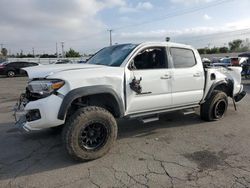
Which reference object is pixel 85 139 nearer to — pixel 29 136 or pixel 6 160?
pixel 6 160

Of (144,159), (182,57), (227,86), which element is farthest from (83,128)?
(227,86)

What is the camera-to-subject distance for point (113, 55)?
5008mm

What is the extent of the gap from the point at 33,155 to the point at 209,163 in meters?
2.99

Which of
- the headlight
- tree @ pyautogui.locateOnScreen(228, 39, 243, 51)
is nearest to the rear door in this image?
the headlight

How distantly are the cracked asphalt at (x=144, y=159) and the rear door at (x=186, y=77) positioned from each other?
2.52 ft

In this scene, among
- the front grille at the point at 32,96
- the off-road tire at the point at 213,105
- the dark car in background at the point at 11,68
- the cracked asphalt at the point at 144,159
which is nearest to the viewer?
the cracked asphalt at the point at 144,159

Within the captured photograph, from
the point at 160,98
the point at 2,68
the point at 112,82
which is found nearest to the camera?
the point at 112,82

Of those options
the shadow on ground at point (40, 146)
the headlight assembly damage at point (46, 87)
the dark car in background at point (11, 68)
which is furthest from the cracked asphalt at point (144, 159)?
the dark car in background at point (11, 68)

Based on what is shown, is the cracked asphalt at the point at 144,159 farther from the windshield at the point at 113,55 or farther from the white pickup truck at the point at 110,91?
the windshield at the point at 113,55

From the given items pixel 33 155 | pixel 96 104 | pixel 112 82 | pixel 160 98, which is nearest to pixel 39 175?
pixel 33 155

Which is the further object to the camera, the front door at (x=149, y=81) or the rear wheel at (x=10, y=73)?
the rear wheel at (x=10, y=73)

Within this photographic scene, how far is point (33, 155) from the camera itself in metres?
→ 4.36

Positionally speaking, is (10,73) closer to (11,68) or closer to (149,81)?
(11,68)

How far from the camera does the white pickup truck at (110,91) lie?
12.4 feet
